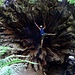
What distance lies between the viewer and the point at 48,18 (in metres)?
5.74

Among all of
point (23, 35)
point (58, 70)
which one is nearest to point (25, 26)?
point (23, 35)

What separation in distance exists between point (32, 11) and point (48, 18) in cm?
39

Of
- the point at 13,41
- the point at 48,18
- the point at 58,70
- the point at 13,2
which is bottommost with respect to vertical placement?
the point at 58,70

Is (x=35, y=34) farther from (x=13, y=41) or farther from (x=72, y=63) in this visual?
(x=72, y=63)

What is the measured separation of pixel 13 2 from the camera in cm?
581

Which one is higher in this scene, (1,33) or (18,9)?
(18,9)

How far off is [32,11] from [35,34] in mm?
490

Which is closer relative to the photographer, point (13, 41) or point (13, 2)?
point (13, 41)

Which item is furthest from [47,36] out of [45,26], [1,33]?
[1,33]

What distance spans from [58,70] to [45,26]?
96 centimetres

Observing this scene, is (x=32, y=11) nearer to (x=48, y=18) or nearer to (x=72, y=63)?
(x=48, y=18)

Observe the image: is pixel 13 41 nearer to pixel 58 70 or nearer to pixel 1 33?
pixel 1 33

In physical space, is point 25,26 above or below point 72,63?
above

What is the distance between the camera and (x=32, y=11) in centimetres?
562
